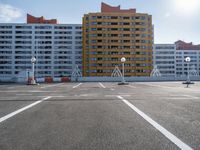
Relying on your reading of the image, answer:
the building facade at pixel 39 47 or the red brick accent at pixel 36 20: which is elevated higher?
the red brick accent at pixel 36 20

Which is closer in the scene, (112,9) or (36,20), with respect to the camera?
(112,9)

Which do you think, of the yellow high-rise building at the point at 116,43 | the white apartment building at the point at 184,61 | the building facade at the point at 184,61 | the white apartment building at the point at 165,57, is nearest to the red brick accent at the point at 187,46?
the building facade at the point at 184,61

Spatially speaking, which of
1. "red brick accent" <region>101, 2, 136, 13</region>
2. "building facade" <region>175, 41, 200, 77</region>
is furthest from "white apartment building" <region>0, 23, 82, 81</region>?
"building facade" <region>175, 41, 200, 77</region>

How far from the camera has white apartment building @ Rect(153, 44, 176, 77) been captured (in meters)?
111

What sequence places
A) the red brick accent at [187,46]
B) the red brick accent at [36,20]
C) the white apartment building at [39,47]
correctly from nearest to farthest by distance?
the white apartment building at [39,47], the red brick accent at [36,20], the red brick accent at [187,46]

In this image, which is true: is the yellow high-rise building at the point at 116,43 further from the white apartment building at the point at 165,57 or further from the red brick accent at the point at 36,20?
the white apartment building at the point at 165,57

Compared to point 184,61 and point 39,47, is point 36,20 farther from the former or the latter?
point 184,61

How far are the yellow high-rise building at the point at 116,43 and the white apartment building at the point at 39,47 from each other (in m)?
12.7

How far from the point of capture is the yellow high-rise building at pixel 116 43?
8031cm

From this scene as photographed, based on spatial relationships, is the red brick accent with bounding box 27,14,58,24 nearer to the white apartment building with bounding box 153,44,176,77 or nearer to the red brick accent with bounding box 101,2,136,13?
the red brick accent with bounding box 101,2,136,13

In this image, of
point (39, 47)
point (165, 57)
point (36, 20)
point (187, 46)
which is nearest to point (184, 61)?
point (187, 46)

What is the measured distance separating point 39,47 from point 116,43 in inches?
1487

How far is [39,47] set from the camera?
94062mm

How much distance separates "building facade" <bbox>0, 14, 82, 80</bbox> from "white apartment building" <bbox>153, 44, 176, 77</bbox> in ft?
149
